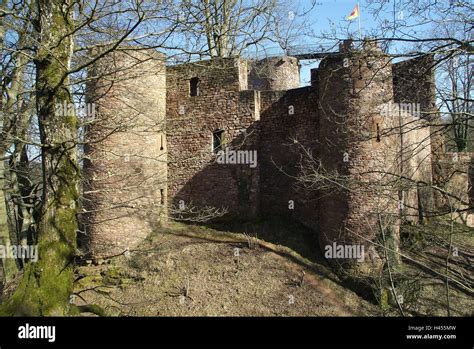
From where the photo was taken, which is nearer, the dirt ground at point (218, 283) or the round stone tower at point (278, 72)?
the dirt ground at point (218, 283)

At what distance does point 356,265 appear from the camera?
11977mm

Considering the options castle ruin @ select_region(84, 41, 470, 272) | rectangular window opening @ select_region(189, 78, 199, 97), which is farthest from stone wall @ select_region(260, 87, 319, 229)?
rectangular window opening @ select_region(189, 78, 199, 97)

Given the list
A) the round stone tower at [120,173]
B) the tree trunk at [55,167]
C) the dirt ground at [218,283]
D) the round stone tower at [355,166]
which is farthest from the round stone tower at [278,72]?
the tree trunk at [55,167]

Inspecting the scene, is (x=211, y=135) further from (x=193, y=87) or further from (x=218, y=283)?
(x=218, y=283)

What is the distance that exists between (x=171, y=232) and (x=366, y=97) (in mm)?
7303

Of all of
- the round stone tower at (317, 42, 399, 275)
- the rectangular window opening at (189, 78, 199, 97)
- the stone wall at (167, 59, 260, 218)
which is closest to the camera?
the round stone tower at (317, 42, 399, 275)

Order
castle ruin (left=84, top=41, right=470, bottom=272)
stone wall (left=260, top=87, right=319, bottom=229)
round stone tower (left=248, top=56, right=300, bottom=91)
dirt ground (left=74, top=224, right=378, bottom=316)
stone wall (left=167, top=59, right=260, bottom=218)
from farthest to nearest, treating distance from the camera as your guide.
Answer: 1. round stone tower (left=248, top=56, right=300, bottom=91)
2. stone wall (left=167, top=59, right=260, bottom=218)
3. stone wall (left=260, top=87, right=319, bottom=229)
4. castle ruin (left=84, top=41, right=470, bottom=272)
5. dirt ground (left=74, top=224, right=378, bottom=316)

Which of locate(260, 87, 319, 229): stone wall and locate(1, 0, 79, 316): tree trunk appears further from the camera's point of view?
locate(260, 87, 319, 229): stone wall

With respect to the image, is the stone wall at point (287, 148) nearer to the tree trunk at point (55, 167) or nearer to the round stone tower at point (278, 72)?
the tree trunk at point (55, 167)

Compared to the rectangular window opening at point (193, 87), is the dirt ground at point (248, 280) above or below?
below

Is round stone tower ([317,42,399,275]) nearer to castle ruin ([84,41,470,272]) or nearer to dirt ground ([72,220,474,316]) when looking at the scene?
castle ruin ([84,41,470,272])

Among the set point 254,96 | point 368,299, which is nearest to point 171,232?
point 254,96

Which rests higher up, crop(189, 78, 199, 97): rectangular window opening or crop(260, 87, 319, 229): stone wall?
crop(189, 78, 199, 97): rectangular window opening
